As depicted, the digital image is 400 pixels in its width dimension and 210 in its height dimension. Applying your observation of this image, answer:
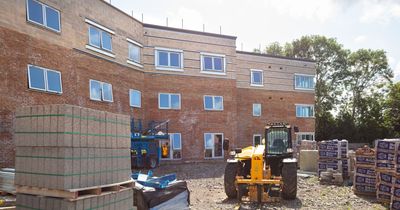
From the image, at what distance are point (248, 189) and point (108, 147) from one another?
6.29 meters

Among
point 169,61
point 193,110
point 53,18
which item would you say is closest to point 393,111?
point 193,110

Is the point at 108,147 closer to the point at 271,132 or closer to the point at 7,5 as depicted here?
the point at 271,132

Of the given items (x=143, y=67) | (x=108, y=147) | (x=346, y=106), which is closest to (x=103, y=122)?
(x=108, y=147)

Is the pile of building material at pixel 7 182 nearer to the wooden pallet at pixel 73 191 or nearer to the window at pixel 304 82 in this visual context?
the wooden pallet at pixel 73 191

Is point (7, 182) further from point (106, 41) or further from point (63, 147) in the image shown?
point (106, 41)

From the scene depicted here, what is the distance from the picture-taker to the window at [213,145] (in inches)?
1081

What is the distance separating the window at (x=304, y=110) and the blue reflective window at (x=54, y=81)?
23.0m

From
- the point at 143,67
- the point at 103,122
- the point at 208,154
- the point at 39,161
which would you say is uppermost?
the point at 143,67

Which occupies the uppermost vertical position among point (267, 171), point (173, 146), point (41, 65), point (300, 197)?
point (41, 65)

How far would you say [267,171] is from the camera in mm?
12664

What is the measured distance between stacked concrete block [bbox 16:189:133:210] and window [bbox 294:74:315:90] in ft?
95.5

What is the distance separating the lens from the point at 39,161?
6.84m

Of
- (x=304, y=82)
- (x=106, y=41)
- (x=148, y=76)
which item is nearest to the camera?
(x=106, y=41)

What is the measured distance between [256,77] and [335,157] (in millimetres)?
15072
